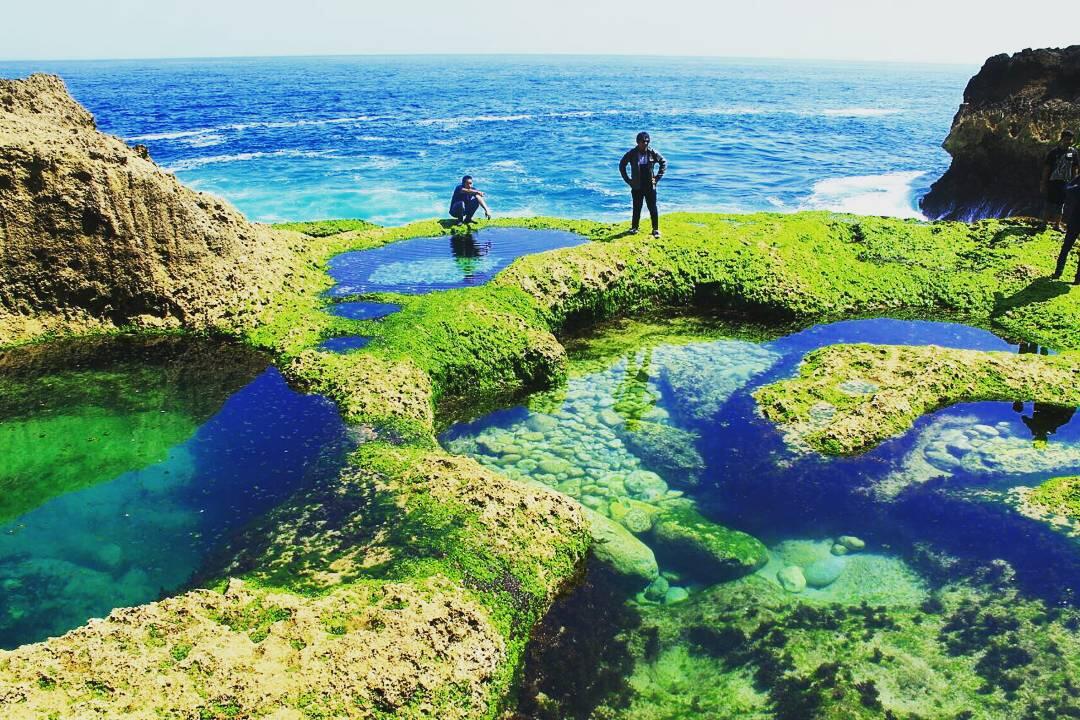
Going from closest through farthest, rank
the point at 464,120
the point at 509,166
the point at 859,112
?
the point at 509,166 < the point at 464,120 < the point at 859,112

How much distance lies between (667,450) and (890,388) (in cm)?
326

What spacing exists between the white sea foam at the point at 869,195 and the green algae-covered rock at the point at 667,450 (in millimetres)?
20784

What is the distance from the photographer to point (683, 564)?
691 centimetres

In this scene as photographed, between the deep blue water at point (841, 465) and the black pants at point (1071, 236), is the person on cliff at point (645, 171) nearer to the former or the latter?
the deep blue water at point (841, 465)

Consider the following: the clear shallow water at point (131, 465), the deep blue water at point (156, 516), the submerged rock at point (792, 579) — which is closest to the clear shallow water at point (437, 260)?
the clear shallow water at point (131, 465)

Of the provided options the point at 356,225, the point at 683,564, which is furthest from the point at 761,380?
the point at 356,225

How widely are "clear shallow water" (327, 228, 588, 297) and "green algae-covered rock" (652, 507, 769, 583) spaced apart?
6388mm

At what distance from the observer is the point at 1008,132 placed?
21.9 meters

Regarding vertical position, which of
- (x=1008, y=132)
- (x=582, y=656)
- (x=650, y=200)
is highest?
(x=1008, y=132)

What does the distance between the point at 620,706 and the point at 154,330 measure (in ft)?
29.4

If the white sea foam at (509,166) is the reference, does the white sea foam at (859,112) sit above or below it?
above

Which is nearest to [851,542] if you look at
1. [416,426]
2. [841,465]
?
[841,465]

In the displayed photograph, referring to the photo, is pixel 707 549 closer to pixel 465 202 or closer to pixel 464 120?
pixel 465 202

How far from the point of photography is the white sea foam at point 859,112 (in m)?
70.4
